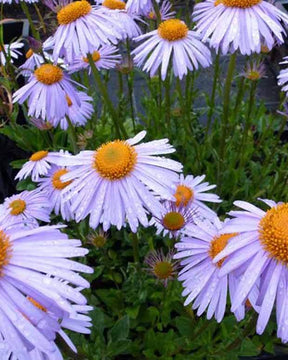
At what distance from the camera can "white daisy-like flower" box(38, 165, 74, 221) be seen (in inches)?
52.9

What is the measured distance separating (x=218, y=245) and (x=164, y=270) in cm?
18

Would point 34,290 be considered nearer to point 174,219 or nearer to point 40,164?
point 174,219

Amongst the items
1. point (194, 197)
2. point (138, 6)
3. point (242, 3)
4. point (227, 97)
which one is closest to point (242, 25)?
point (242, 3)

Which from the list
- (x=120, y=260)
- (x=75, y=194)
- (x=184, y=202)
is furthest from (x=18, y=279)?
(x=120, y=260)

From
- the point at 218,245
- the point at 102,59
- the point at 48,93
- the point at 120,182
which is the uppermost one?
the point at 102,59

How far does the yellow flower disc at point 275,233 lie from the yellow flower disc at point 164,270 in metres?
0.34

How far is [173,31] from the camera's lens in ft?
4.63

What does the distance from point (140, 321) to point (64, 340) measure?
78 centimetres

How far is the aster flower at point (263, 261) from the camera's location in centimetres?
71

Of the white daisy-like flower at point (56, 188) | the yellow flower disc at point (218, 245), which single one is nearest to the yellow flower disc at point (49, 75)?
the white daisy-like flower at point (56, 188)

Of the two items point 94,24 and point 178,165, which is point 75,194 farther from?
point 94,24

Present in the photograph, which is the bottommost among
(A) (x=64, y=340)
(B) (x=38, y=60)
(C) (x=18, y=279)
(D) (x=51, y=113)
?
(A) (x=64, y=340)

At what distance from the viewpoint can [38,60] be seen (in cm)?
168

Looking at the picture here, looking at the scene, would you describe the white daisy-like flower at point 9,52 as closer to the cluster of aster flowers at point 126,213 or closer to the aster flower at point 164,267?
the cluster of aster flowers at point 126,213
